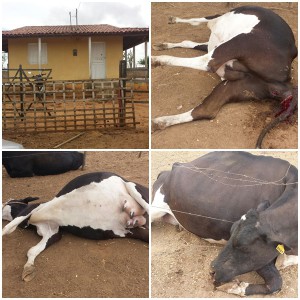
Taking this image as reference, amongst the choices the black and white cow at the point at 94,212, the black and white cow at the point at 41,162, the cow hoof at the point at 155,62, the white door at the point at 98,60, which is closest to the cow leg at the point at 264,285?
the black and white cow at the point at 94,212

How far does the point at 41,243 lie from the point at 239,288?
54.5 inches

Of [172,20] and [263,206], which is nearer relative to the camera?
[263,206]

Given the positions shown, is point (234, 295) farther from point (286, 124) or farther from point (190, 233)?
point (286, 124)

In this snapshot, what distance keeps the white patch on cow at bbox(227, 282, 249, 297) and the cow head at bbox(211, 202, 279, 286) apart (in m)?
0.07

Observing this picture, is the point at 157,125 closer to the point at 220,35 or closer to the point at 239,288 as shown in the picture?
the point at 220,35

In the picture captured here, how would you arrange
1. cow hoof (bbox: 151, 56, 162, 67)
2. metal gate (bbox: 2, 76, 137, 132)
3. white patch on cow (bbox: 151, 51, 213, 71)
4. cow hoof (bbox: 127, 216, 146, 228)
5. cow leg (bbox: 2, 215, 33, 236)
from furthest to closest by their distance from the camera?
1. metal gate (bbox: 2, 76, 137, 132)
2. cow hoof (bbox: 151, 56, 162, 67)
3. white patch on cow (bbox: 151, 51, 213, 71)
4. cow leg (bbox: 2, 215, 33, 236)
5. cow hoof (bbox: 127, 216, 146, 228)

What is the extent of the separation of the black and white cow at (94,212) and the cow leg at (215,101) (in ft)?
1.84

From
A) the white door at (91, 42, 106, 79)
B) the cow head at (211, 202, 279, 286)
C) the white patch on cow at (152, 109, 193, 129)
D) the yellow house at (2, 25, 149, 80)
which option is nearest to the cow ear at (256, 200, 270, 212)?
the cow head at (211, 202, 279, 286)

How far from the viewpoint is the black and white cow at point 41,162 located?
4172mm

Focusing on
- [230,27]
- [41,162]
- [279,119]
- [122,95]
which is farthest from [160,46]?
[41,162]

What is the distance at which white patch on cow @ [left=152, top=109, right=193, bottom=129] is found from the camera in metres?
3.37

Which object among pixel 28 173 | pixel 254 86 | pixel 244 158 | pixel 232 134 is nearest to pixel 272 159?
pixel 244 158

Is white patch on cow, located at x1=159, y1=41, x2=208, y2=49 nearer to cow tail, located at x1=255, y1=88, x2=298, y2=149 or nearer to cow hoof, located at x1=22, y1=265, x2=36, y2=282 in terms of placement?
cow tail, located at x1=255, y1=88, x2=298, y2=149

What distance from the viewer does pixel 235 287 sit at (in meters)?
2.71
